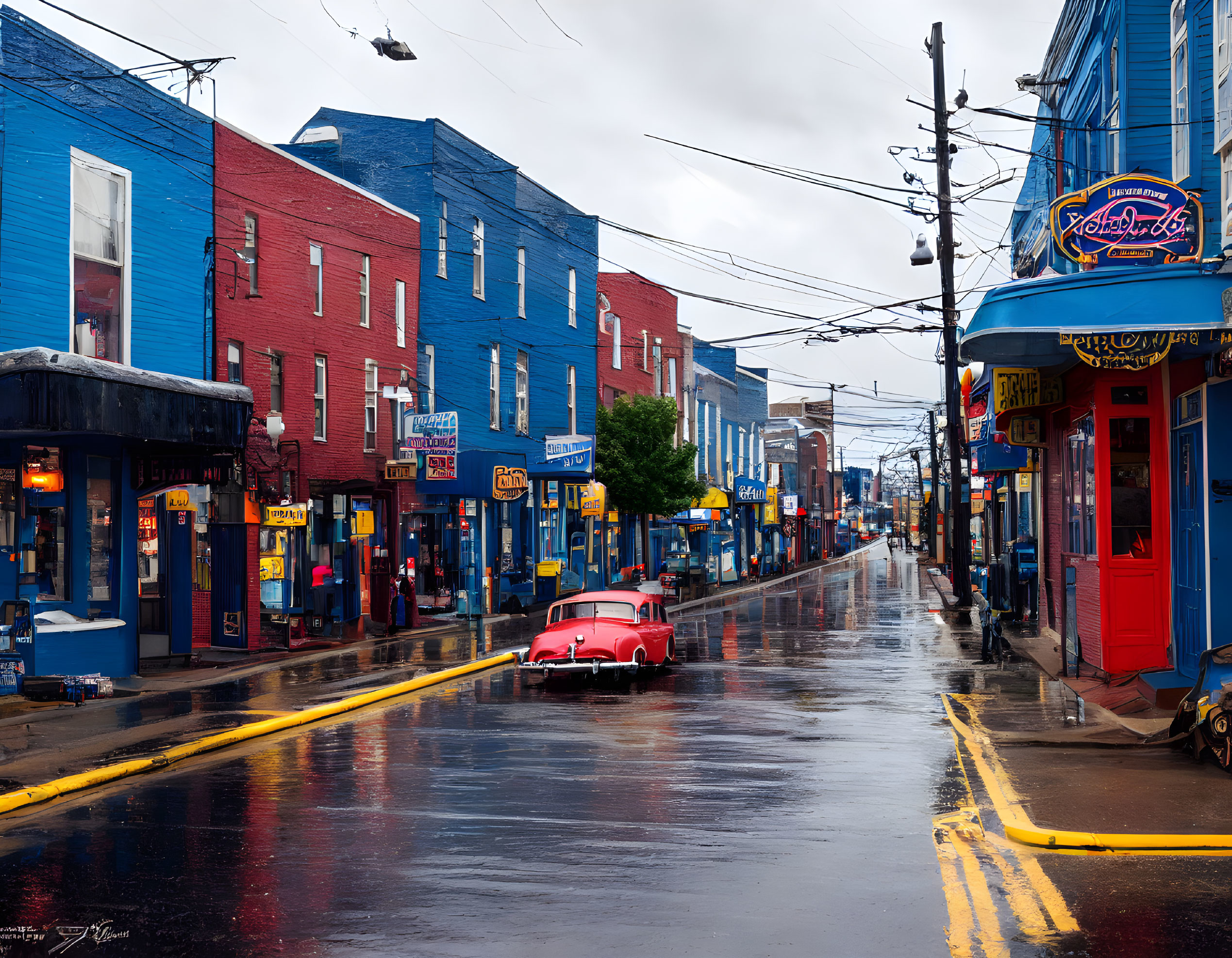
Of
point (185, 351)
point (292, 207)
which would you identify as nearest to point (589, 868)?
point (185, 351)

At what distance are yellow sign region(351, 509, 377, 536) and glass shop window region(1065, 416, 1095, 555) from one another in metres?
15.8

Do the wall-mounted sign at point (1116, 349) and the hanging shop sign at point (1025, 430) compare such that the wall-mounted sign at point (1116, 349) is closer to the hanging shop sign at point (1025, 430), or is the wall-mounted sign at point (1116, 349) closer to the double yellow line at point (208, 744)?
the hanging shop sign at point (1025, 430)

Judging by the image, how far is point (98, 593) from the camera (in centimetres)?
1962

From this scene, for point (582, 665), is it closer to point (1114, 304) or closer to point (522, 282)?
point (1114, 304)

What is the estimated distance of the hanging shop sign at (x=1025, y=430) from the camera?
2273 cm

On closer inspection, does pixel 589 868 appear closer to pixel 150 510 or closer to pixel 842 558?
pixel 150 510

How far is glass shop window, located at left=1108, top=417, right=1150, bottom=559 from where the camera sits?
1664 centimetres

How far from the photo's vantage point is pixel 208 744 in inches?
556

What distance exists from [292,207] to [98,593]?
10.8m

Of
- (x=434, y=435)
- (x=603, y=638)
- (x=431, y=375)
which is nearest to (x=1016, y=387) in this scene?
(x=603, y=638)

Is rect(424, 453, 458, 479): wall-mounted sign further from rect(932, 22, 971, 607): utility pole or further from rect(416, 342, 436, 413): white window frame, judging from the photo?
rect(932, 22, 971, 607): utility pole

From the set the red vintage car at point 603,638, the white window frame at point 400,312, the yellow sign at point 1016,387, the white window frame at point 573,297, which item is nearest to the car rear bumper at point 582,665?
the red vintage car at point 603,638

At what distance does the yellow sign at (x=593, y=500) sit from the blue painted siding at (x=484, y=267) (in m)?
2.17

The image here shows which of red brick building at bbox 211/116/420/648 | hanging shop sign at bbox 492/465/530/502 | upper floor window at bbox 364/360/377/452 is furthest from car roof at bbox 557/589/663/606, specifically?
hanging shop sign at bbox 492/465/530/502
